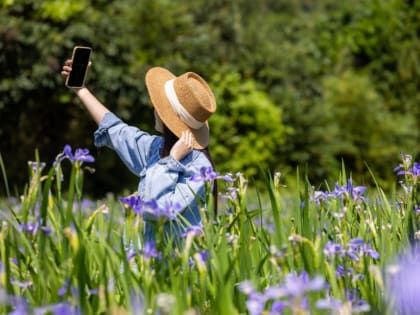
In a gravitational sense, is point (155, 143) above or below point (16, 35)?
below

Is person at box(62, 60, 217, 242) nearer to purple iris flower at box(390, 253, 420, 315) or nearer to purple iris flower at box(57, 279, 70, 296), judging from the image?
purple iris flower at box(57, 279, 70, 296)

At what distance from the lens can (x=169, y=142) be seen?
8.98 feet

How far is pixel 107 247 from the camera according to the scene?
178cm

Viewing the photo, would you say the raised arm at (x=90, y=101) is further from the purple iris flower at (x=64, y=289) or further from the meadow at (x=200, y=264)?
the purple iris flower at (x=64, y=289)

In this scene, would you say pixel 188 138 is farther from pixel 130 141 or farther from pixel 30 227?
pixel 30 227

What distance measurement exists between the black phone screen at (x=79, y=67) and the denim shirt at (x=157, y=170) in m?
0.17

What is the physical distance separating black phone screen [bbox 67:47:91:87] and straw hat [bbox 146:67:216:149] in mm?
257

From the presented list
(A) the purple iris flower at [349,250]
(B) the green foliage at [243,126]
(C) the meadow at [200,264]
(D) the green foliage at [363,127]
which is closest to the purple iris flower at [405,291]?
(C) the meadow at [200,264]

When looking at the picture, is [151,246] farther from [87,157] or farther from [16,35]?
[16,35]

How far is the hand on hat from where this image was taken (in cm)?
258

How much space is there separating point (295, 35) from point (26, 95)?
8518mm

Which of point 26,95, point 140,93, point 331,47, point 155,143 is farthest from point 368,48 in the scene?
point 155,143

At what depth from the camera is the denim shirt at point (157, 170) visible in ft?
8.06

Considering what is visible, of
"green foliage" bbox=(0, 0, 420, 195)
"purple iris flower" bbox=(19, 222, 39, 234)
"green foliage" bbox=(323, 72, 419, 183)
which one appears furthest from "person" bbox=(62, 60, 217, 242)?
"green foliage" bbox=(323, 72, 419, 183)
